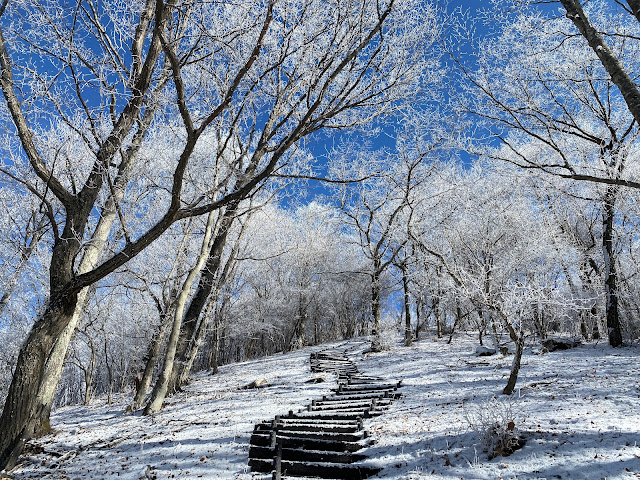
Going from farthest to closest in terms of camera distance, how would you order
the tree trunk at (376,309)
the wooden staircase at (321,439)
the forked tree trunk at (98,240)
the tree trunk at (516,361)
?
the tree trunk at (376,309)
the tree trunk at (516,361)
the forked tree trunk at (98,240)
the wooden staircase at (321,439)

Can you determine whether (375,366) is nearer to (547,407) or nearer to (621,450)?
(547,407)

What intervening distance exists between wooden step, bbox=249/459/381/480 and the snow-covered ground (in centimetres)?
23

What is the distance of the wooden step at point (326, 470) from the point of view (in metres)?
5.02

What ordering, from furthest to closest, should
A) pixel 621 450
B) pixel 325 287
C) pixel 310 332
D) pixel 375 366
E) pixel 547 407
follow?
pixel 310 332 < pixel 325 287 < pixel 375 366 < pixel 547 407 < pixel 621 450

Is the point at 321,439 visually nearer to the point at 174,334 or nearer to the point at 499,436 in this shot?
the point at 499,436

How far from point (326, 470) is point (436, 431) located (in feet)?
6.20

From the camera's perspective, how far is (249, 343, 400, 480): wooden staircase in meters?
5.13

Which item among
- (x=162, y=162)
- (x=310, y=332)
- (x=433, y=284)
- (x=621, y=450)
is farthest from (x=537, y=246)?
(x=310, y=332)

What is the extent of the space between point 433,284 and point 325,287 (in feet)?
40.3

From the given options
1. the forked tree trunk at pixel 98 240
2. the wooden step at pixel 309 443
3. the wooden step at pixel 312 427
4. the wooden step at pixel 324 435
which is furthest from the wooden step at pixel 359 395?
the forked tree trunk at pixel 98 240

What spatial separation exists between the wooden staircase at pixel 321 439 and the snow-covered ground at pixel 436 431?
273mm

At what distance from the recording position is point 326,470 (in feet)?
16.8

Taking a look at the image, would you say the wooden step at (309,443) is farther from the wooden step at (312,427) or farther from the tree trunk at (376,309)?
the tree trunk at (376,309)

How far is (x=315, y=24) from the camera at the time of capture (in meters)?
5.35
